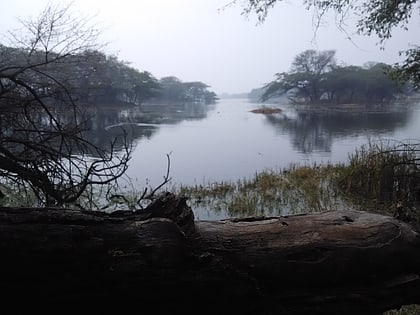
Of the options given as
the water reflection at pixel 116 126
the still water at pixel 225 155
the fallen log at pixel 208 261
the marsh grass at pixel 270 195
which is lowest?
the still water at pixel 225 155

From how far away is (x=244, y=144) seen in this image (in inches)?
838

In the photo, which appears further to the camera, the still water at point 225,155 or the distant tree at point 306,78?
the distant tree at point 306,78

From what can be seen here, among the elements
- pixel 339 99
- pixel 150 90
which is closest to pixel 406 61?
pixel 150 90

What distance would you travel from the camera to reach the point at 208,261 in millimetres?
1538

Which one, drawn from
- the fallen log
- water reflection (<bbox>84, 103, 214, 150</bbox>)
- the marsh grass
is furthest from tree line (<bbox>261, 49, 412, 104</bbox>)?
the fallen log

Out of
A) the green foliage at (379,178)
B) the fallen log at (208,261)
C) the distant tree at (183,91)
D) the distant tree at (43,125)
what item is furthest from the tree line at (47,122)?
the distant tree at (183,91)

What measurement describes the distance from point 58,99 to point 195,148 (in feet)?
47.4

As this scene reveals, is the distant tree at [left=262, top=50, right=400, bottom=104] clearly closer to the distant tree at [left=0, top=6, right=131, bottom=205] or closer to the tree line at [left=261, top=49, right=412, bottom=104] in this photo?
the tree line at [left=261, top=49, right=412, bottom=104]

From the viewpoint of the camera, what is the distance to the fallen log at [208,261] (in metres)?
1.38

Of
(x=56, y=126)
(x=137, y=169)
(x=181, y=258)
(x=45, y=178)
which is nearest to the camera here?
(x=181, y=258)

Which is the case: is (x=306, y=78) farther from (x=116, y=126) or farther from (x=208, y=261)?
(x=208, y=261)

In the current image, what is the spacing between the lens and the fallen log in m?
1.38

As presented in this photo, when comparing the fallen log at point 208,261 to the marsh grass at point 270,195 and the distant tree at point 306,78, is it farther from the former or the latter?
the distant tree at point 306,78

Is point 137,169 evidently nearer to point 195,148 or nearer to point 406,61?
point 195,148
